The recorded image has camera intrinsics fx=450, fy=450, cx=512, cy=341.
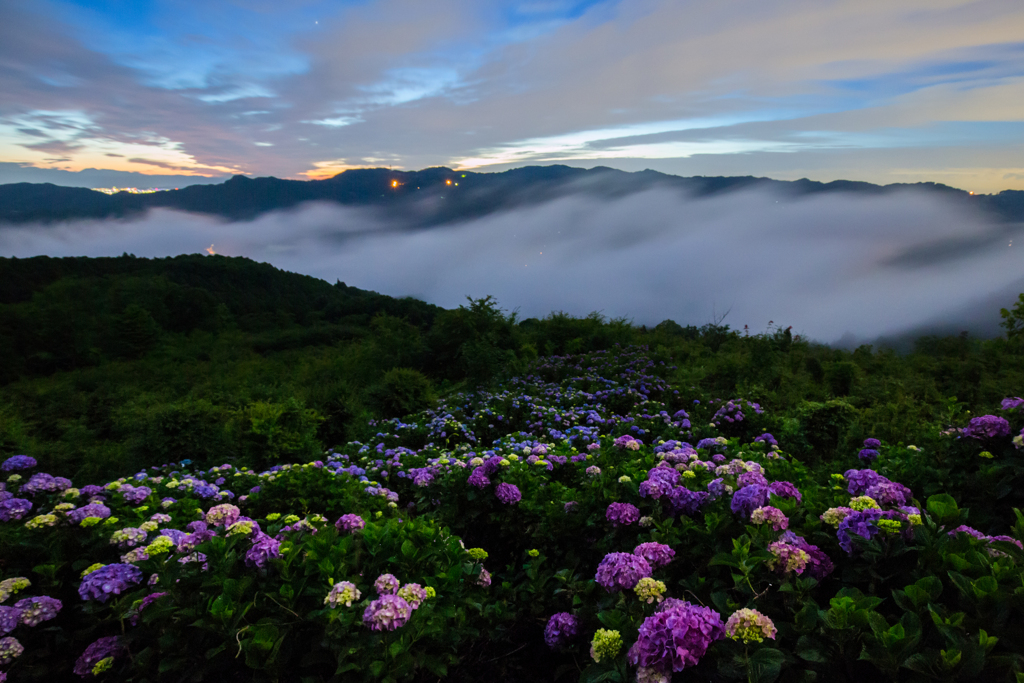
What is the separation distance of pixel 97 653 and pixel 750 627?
2.63m

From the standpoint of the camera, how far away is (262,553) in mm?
1963

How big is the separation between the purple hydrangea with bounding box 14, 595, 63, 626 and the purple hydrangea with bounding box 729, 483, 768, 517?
3140 millimetres

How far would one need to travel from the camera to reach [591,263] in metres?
131

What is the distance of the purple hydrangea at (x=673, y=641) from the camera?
55.2 inches

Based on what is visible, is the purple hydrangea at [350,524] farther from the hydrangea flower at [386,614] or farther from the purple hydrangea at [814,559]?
the purple hydrangea at [814,559]

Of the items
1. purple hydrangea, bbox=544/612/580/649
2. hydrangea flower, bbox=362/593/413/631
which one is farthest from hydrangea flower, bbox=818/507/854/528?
hydrangea flower, bbox=362/593/413/631

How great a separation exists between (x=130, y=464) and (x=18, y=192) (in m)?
95.1

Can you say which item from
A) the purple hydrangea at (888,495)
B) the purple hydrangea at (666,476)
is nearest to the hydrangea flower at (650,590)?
the purple hydrangea at (666,476)

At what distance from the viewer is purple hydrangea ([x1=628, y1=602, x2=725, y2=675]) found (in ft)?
4.60

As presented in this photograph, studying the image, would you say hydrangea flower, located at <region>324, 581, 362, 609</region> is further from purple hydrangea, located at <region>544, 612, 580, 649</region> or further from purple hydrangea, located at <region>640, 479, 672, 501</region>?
purple hydrangea, located at <region>640, 479, 672, 501</region>

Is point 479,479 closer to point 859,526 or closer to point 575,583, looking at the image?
point 575,583

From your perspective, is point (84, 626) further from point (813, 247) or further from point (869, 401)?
point (813, 247)

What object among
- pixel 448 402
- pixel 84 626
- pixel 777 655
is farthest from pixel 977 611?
pixel 448 402

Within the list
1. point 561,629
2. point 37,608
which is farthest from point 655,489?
point 37,608
